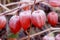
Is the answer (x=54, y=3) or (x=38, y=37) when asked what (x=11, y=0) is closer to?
(x=38, y=37)

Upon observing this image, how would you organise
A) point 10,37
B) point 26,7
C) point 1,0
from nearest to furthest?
point 26,7 < point 10,37 < point 1,0

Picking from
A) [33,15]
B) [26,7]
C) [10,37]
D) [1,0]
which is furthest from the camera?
[1,0]

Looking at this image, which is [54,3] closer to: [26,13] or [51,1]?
[51,1]

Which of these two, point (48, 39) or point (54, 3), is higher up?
point (54, 3)

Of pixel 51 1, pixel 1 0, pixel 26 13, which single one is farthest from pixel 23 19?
pixel 1 0

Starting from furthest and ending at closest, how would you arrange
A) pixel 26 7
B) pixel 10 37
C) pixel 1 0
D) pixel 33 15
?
pixel 1 0 < pixel 10 37 < pixel 26 7 < pixel 33 15

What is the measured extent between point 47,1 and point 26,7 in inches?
3.3

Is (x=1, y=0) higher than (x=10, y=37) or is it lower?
higher

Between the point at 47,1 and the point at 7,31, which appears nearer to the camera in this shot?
the point at 47,1

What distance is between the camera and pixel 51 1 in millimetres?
895

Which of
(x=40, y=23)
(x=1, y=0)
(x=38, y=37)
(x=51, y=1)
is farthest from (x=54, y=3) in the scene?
(x=1, y=0)

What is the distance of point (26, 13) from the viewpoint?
830 millimetres

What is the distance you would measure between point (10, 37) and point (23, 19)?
27 cm

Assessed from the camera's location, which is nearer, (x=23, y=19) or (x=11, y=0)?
(x=23, y=19)
